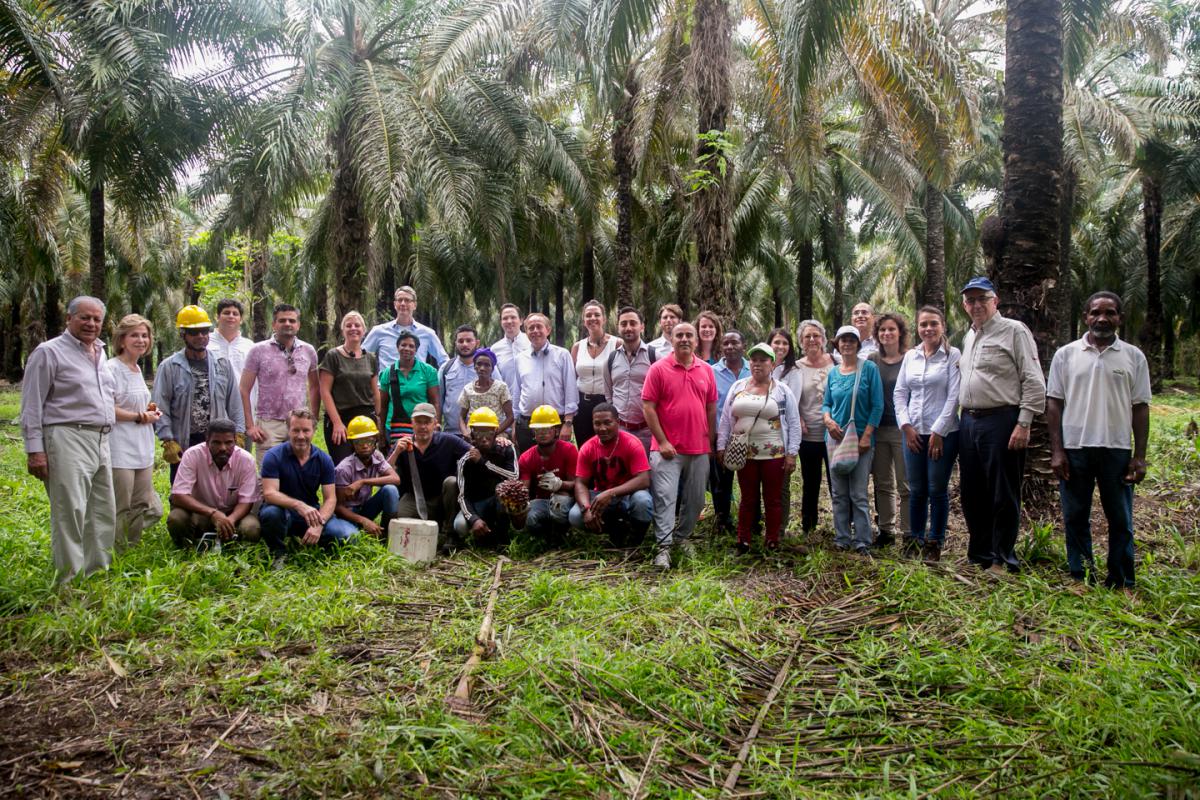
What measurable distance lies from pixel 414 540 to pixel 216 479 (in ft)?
5.37

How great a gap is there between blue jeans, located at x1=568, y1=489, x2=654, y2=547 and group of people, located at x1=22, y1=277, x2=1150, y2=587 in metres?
0.02

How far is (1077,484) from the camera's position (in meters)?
5.37

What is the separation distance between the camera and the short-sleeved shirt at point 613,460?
6766mm

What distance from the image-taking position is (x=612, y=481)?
678 cm

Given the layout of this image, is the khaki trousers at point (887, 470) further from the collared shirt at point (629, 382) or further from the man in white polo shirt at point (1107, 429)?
the collared shirt at point (629, 382)

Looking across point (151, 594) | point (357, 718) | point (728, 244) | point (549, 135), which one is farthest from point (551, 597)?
point (549, 135)

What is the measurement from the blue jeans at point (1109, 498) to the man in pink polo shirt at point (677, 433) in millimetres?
2649

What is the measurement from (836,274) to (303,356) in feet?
67.1

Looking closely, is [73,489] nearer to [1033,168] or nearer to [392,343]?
[392,343]

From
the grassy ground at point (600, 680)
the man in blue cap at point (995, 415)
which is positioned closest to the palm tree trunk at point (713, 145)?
the man in blue cap at point (995, 415)

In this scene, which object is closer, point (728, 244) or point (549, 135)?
point (728, 244)

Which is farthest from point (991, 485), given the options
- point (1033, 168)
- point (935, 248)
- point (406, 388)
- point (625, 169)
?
point (935, 248)

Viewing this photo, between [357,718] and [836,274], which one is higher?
[836,274]

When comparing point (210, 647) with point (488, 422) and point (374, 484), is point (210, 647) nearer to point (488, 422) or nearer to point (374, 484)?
point (374, 484)
